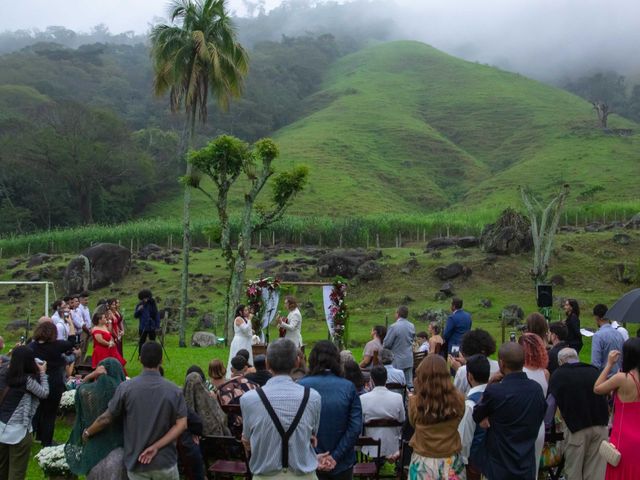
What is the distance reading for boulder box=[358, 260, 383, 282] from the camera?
3722 centimetres

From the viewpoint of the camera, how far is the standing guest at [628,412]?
266 inches

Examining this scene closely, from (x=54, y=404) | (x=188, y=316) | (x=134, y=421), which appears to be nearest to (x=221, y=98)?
(x=188, y=316)

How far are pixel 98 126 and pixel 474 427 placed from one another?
6451 centimetres

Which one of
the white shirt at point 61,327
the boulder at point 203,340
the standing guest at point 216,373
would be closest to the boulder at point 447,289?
the boulder at point 203,340

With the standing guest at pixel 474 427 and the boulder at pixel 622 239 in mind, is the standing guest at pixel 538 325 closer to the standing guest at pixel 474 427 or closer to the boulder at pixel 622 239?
the standing guest at pixel 474 427

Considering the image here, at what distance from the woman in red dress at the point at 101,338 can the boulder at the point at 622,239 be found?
1261 inches

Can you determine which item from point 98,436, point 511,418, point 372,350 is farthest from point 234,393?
point 372,350

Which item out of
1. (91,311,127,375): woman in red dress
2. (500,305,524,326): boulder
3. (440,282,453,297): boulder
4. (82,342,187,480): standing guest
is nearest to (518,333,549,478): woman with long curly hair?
(82,342,187,480): standing guest

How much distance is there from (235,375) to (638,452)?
512 cm

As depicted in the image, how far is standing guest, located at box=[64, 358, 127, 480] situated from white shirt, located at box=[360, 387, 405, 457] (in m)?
3.01

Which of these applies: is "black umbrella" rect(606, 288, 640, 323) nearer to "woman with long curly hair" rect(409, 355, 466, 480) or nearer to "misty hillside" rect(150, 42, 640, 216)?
"woman with long curly hair" rect(409, 355, 466, 480)

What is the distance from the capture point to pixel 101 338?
13242 mm

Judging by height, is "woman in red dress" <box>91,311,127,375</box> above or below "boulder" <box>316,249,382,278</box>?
above

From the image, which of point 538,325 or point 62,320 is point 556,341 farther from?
point 62,320
